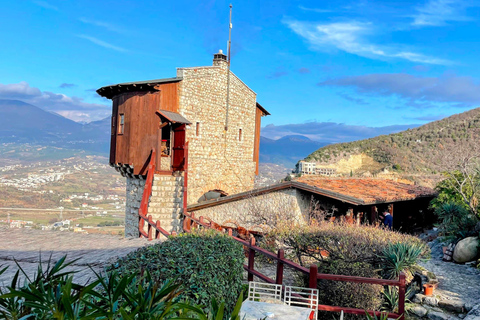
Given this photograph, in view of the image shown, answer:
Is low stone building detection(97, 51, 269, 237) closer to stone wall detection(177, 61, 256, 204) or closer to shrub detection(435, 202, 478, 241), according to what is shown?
stone wall detection(177, 61, 256, 204)

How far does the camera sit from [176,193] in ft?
57.5

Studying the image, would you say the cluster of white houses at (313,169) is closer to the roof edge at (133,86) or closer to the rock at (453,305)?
the roof edge at (133,86)

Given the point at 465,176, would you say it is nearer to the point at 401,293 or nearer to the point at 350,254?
the point at 350,254

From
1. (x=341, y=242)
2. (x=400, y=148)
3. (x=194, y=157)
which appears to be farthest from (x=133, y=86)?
(x=400, y=148)

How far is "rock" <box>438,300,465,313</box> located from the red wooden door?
1217 centimetres

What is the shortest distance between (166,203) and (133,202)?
2.10 meters

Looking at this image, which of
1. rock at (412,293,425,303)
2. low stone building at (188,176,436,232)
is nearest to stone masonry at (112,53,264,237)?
low stone building at (188,176,436,232)

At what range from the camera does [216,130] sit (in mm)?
20000

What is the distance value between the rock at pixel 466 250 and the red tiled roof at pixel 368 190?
9.39 feet

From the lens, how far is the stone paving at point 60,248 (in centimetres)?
814

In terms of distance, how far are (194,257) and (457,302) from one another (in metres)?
6.31

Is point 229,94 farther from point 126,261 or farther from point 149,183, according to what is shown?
point 126,261

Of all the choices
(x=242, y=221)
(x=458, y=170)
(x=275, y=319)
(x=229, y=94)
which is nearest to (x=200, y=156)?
(x=229, y=94)

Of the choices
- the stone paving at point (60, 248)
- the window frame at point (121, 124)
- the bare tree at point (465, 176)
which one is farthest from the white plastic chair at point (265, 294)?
the window frame at point (121, 124)
